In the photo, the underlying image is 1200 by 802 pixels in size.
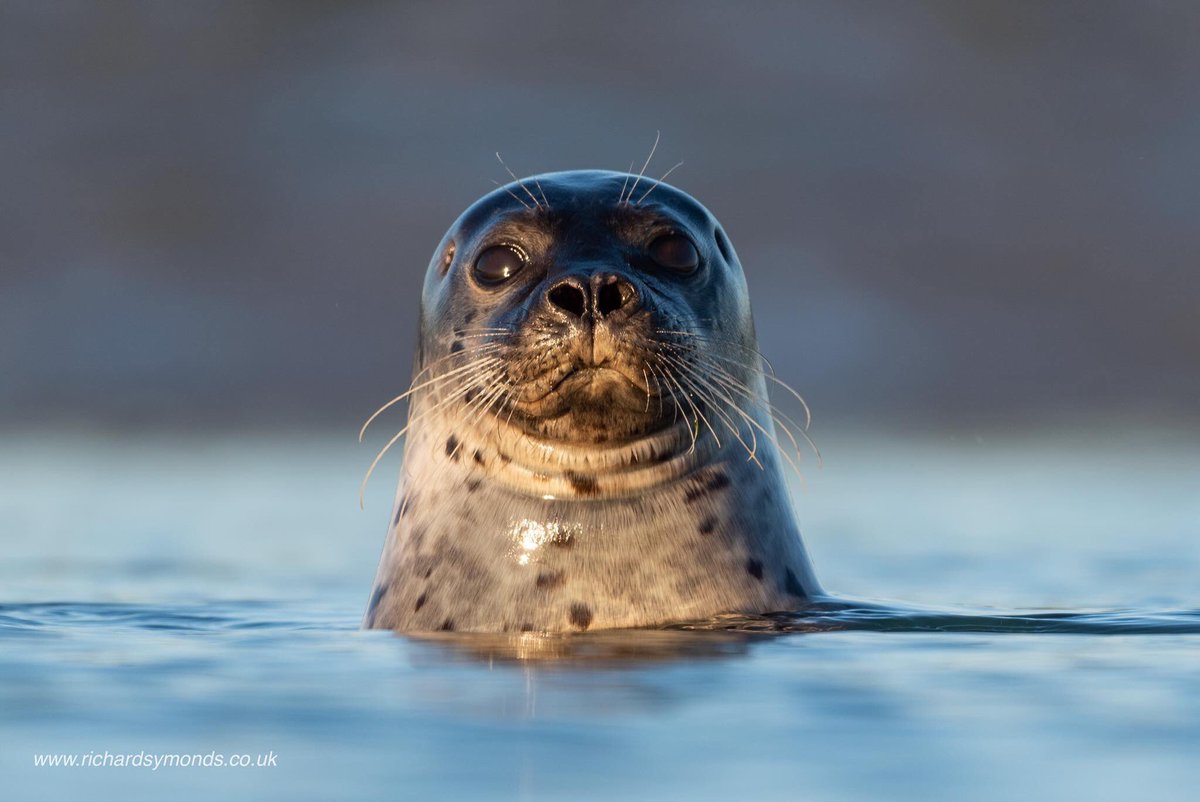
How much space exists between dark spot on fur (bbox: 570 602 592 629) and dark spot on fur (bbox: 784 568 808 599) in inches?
26.1

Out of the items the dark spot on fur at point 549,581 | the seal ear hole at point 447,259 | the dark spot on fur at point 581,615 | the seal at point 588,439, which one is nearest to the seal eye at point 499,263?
the seal at point 588,439

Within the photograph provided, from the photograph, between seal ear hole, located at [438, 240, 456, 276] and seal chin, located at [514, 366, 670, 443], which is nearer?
seal chin, located at [514, 366, 670, 443]

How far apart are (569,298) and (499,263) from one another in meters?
Answer: 0.60

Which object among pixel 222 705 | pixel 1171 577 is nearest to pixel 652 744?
pixel 222 705

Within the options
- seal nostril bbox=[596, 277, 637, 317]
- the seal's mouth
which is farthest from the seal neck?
seal nostril bbox=[596, 277, 637, 317]

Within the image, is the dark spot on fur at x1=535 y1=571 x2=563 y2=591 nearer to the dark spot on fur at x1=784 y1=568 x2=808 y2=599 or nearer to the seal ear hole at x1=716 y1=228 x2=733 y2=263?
the dark spot on fur at x1=784 y1=568 x2=808 y2=599

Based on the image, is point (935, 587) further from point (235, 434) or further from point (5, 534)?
point (235, 434)

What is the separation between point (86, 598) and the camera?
8.11 m

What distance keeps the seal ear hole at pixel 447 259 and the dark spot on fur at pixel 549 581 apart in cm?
118

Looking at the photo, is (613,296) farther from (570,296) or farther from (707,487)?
(707,487)

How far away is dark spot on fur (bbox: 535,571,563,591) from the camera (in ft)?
19.8

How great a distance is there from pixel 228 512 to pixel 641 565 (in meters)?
7.39

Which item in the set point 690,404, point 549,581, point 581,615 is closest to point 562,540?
point 549,581

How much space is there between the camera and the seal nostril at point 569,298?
231 inches
